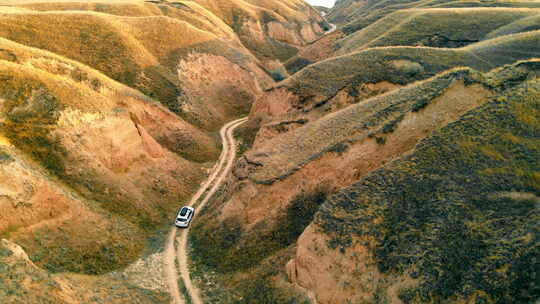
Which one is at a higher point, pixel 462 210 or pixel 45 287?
pixel 462 210

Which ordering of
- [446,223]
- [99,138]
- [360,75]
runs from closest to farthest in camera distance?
[446,223] → [99,138] → [360,75]

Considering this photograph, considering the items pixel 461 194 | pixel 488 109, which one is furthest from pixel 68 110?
pixel 488 109

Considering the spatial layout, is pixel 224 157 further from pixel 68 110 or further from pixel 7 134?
pixel 7 134

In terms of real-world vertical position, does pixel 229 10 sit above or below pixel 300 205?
above

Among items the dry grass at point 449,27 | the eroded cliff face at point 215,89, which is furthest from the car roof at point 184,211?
the dry grass at point 449,27

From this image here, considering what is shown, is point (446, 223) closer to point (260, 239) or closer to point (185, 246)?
point (260, 239)

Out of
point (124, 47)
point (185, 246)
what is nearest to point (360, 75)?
point (185, 246)
